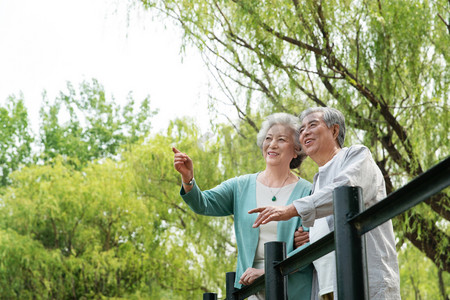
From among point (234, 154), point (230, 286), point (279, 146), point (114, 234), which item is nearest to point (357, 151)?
point (279, 146)

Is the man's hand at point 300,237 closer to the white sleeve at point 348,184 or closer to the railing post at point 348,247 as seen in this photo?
the white sleeve at point 348,184

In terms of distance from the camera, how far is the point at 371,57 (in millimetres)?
5609

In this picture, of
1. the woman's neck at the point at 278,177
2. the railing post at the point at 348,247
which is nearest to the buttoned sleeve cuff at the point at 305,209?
the railing post at the point at 348,247

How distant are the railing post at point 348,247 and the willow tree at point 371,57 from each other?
416 centimetres

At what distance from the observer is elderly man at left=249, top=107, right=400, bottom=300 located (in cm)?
167

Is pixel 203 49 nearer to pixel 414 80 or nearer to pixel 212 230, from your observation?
pixel 414 80

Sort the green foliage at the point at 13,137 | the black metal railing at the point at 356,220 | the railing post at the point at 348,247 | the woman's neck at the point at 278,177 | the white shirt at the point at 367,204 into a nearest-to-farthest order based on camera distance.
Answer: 1. the black metal railing at the point at 356,220
2. the railing post at the point at 348,247
3. the white shirt at the point at 367,204
4. the woman's neck at the point at 278,177
5. the green foliage at the point at 13,137

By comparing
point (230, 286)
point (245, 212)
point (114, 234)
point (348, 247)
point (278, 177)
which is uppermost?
point (114, 234)

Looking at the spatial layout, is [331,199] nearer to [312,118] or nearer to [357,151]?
A: [357,151]

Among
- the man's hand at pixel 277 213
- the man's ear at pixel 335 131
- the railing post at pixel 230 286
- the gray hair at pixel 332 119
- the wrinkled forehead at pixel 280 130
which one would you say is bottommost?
the railing post at pixel 230 286

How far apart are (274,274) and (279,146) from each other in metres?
0.85

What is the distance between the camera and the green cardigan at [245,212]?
2.15 metres

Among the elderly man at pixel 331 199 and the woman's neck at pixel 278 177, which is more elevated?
the woman's neck at pixel 278 177

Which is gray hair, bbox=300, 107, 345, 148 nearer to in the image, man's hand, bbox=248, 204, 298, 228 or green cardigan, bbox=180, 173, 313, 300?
green cardigan, bbox=180, 173, 313, 300
